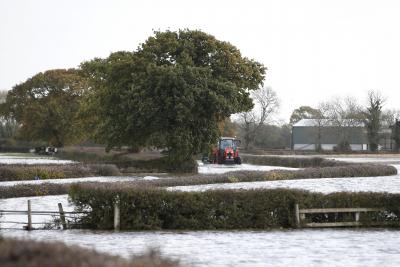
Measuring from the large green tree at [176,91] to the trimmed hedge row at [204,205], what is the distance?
29659 millimetres

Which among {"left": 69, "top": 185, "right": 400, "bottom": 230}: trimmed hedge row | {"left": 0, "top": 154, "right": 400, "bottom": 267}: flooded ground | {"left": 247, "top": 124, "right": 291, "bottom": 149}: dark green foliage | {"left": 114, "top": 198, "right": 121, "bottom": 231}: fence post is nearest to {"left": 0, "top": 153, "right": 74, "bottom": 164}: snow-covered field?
{"left": 69, "top": 185, "right": 400, "bottom": 230}: trimmed hedge row

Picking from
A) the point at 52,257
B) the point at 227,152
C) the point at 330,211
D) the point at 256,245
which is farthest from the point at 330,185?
the point at 52,257

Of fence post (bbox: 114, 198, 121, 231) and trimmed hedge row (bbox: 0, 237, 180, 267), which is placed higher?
trimmed hedge row (bbox: 0, 237, 180, 267)

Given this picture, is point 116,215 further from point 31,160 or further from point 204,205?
point 31,160

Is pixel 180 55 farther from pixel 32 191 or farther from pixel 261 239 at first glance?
pixel 261 239

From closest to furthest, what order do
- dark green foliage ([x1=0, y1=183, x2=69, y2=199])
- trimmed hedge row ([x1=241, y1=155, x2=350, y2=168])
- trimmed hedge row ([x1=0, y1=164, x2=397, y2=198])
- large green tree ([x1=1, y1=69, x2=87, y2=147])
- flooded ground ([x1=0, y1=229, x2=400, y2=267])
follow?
flooded ground ([x1=0, y1=229, x2=400, y2=267]) → dark green foliage ([x1=0, y1=183, x2=69, y2=199]) → trimmed hedge row ([x1=0, y1=164, x2=397, y2=198]) → trimmed hedge row ([x1=241, y1=155, x2=350, y2=168]) → large green tree ([x1=1, y1=69, x2=87, y2=147])

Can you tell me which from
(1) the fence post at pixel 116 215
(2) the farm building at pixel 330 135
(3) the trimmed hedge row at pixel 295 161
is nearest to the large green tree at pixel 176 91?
(3) the trimmed hedge row at pixel 295 161

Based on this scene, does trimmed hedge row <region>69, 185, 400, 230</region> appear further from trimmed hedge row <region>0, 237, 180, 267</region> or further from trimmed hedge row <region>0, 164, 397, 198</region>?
trimmed hedge row <region>0, 237, 180, 267</region>

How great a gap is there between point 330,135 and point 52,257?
14847 centimetres

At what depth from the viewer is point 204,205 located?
25.9 meters

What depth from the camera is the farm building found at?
146250mm

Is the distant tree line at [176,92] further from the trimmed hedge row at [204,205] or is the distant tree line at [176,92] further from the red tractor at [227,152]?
the trimmed hedge row at [204,205]

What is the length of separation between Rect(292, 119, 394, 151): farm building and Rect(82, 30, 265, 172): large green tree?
82729 mm

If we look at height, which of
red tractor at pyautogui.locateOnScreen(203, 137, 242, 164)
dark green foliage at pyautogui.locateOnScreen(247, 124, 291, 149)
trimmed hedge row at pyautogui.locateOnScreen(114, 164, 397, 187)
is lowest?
trimmed hedge row at pyautogui.locateOnScreen(114, 164, 397, 187)
